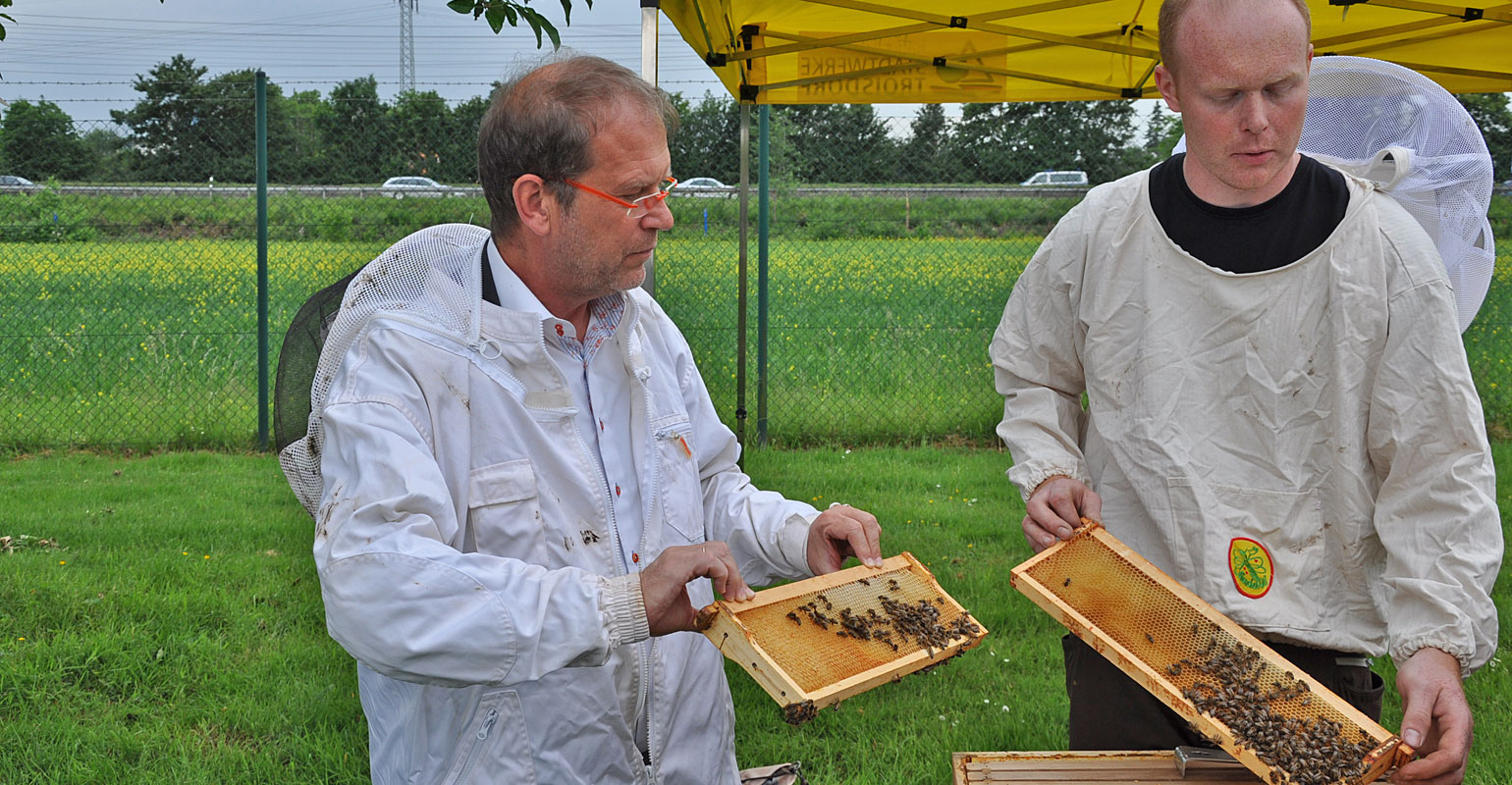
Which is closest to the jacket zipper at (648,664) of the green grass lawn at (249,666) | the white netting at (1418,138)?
the green grass lawn at (249,666)

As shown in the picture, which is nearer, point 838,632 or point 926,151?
point 838,632

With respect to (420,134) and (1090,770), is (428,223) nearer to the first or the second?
(420,134)

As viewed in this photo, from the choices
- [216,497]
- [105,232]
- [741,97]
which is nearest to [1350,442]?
[741,97]

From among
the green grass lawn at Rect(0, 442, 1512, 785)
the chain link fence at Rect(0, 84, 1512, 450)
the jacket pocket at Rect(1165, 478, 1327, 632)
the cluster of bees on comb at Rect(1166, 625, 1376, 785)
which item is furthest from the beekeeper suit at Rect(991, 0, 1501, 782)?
the chain link fence at Rect(0, 84, 1512, 450)

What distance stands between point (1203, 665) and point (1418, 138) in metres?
1.83

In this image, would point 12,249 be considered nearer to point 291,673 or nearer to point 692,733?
point 291,673

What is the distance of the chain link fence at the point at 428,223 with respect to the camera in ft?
27.9

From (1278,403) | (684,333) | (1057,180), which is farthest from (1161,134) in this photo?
(1278,403)

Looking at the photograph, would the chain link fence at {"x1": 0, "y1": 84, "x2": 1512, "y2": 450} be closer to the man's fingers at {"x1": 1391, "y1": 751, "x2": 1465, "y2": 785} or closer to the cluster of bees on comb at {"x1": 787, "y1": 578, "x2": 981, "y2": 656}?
the cluster of bees on comb at {"x1": 787, "y1": 578, "x2": 981, "y2": 656}

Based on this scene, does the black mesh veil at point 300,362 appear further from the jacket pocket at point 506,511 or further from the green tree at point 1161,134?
the green tree at point 1161,134

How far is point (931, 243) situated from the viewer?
11.7 metres

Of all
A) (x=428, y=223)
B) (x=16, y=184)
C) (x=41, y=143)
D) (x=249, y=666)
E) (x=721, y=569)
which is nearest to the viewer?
(x=721, y=569)

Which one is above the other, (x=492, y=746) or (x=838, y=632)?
(x=838, y=632)

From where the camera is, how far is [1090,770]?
7.34 feet
